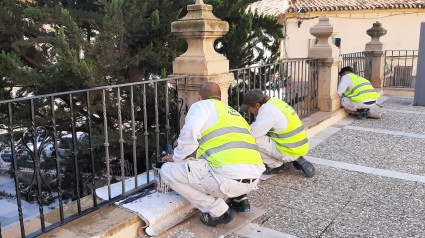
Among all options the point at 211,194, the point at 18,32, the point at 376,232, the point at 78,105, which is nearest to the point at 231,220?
the point at 211,194

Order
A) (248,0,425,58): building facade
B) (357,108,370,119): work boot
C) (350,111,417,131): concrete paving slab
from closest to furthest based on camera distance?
(350,111,417,131): concrete paving slab → (357,108,370,119): work boot → (248,0,425,58): building facade

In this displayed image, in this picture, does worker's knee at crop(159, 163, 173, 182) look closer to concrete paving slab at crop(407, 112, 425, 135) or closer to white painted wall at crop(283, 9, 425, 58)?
concrete paving slab at crop(407, 112, 425, 135)

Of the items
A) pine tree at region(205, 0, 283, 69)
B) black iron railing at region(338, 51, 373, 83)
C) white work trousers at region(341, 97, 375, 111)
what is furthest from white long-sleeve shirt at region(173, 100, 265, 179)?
black iron railing at region(338, 51, 373, 83)

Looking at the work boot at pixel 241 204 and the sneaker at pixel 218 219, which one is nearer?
the sneaker at pixel 218 219

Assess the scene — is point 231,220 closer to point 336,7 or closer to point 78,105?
point 78,105

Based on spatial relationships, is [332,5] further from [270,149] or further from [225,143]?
[225,143]


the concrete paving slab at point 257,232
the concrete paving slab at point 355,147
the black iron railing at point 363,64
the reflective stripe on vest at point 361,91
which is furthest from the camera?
the black iron railing at point 363,64

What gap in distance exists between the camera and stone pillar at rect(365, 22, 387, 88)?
11305 mm

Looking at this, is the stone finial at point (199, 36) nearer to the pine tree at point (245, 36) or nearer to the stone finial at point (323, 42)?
the stone finial at point (323, 42)

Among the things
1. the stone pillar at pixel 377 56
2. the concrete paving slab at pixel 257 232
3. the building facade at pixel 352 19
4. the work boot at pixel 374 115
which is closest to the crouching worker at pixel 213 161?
the concrete paving slab at pixel 257 232

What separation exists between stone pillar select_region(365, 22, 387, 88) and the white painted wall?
33.7 feet

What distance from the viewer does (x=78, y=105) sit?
25.8 feet

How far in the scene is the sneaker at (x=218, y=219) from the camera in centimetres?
341

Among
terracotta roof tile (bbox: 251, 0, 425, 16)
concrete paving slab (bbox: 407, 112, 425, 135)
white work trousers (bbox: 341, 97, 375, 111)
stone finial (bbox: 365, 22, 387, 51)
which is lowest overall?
concrete paving slab (bbox: 407, 112, 425, 135)
